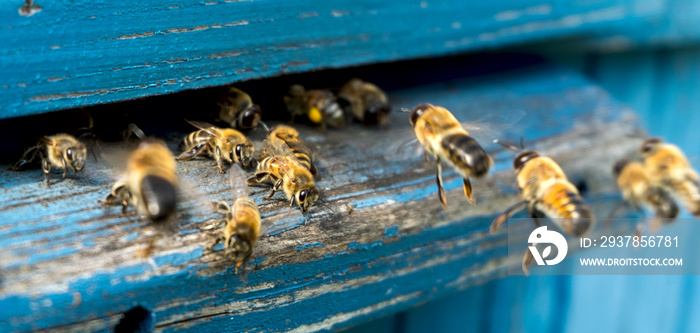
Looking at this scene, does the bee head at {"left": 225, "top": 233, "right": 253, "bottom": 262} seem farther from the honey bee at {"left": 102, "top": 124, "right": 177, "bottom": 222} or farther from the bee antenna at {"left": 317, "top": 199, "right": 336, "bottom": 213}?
the bee antenna at {"left": 317, "top": 199, "right": 336, "bottom": 213}

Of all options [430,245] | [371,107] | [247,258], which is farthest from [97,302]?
[371,107]

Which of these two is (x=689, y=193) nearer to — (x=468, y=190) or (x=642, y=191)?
(x=642, y=191)

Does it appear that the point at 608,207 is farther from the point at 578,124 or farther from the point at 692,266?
the point at 692,266

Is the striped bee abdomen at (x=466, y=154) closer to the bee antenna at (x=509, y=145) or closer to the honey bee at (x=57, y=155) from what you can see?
the bee antenna at (x=509, y=145)

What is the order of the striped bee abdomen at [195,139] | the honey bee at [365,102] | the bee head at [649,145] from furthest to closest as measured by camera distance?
the bee head at [649,145] < the honey bee at [365,102] < the striped bee abdomen at [195,139]

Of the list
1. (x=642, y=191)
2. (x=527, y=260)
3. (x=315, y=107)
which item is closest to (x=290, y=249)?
(x=315, y=107)

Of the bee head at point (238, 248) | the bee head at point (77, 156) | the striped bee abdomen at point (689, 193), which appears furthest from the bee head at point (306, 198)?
the striped bee abdomen at point (689, 193)
